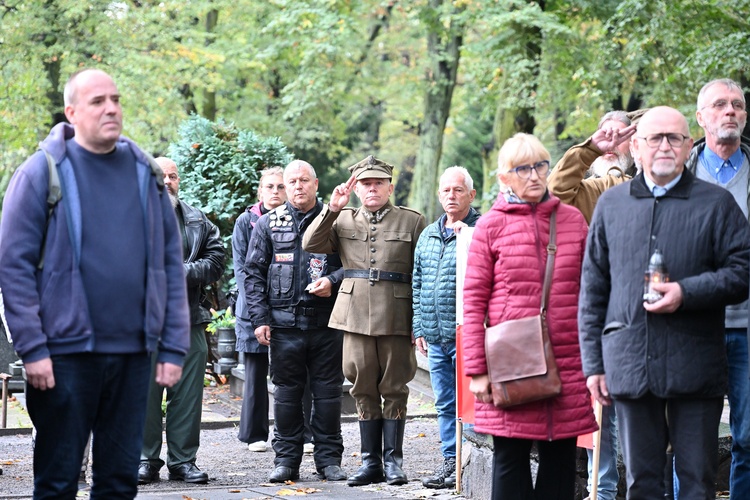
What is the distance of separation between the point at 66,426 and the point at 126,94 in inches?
822

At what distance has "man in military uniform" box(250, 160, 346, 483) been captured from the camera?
9.26 metres

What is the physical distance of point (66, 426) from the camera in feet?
17.2

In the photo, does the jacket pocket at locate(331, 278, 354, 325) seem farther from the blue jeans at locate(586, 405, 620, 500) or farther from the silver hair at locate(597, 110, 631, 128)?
the silver hair at locate(597, 110, 631, 128)

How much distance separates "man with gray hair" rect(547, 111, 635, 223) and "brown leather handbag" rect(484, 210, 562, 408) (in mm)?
1462

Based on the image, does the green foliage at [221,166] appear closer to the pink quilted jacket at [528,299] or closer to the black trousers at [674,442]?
the pink quilted jacket at [528,299]

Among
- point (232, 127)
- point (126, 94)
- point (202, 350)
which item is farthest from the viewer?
point (126, 94)

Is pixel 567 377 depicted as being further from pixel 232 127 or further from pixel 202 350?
pixel 232 127

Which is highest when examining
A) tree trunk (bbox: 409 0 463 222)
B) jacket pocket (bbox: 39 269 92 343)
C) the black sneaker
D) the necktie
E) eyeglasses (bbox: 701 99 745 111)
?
tree trunk (bbox: 409 0 463 222)

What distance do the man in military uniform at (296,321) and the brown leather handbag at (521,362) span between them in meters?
3.44

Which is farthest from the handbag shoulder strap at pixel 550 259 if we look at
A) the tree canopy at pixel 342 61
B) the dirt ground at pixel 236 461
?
the tree canopy at pixel 342 61

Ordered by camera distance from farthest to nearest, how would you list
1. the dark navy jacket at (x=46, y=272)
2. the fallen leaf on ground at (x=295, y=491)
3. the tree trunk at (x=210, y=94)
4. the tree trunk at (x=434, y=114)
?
the tree trunk at (x=210, y=94), the tree trunk at (x=434, y=114), the fallen leaf on ground at (x=295, y=491), the dark navy jacket at (x=46, y=272)

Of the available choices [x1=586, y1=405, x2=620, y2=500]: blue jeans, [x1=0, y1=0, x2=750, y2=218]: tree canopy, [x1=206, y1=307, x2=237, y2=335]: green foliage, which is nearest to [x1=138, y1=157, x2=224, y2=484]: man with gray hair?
[x1=586, y1=405, x2=620, y2=500]: blue jeans

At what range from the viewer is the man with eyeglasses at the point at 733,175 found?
632cm

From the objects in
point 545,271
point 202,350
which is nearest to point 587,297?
point 545,271
